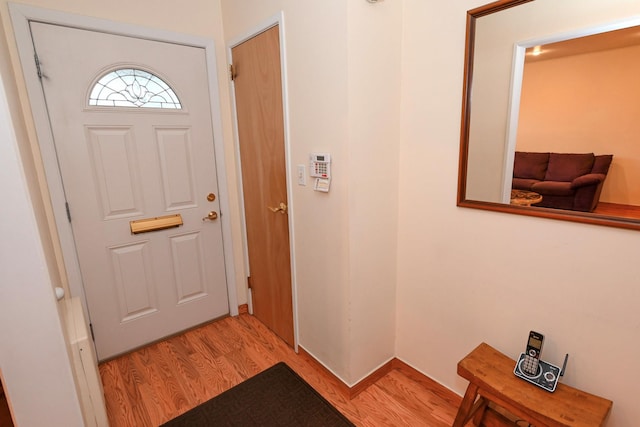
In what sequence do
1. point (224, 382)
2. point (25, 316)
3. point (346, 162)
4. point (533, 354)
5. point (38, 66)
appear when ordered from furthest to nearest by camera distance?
1. point (224, 382)
2. point (38, 66)
3. point (346, 162)
4. point (533, 354)
5. point (25, 316)

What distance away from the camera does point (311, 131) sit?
1644 mm

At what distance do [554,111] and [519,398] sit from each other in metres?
1.08

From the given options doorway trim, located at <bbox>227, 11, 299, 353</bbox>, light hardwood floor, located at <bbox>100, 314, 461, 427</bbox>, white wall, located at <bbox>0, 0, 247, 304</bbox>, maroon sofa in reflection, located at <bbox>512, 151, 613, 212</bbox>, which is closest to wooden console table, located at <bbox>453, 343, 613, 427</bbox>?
light hardwood floor, located at <bbox>100, 314, 461, 427</bbox>

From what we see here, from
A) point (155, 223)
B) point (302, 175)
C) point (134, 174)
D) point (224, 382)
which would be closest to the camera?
point (302, 175)

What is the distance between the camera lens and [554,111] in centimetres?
115

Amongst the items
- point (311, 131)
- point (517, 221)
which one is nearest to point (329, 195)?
point (311, 131)

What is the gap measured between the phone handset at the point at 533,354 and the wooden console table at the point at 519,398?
0.05m

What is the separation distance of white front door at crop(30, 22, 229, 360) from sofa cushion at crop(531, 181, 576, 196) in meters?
1.96

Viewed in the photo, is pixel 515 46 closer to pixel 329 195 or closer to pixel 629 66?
pixel 629 66

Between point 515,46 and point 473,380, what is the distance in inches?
53.4

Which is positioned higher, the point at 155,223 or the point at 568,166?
the point at 568,166

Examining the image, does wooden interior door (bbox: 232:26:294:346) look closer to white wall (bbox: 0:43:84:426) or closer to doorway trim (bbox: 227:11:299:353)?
doorway trim (bbox: 227:11:299:353)

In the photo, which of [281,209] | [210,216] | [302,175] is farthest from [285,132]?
[210,216]

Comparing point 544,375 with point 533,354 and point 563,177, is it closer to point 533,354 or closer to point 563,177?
point 533,354
